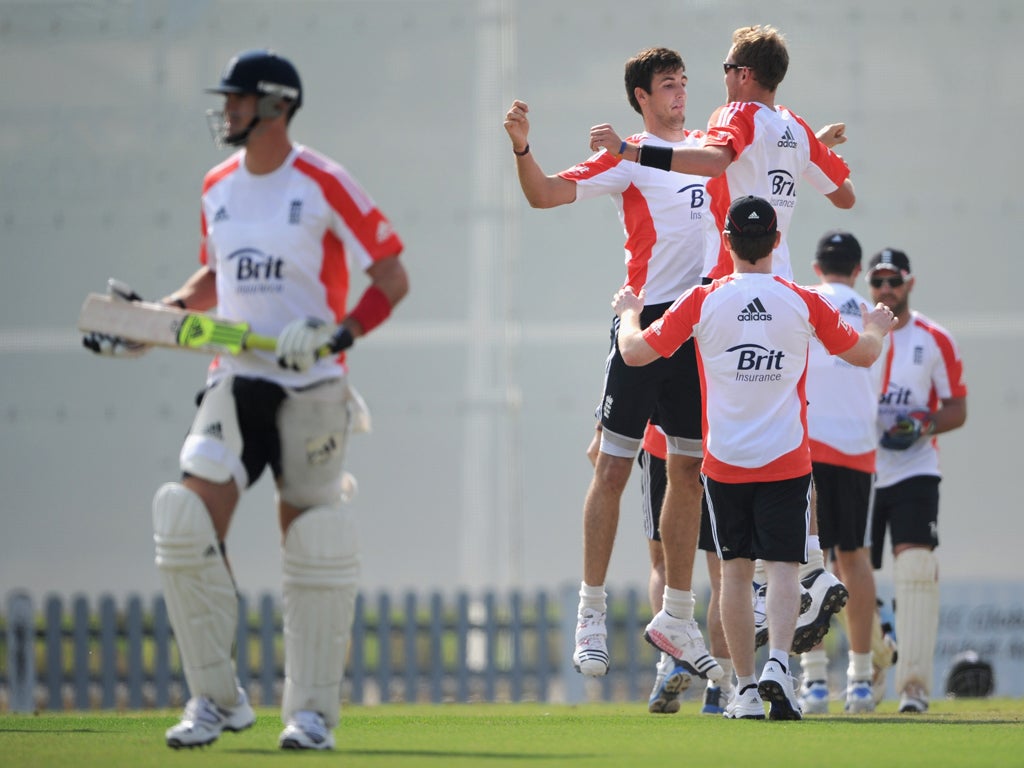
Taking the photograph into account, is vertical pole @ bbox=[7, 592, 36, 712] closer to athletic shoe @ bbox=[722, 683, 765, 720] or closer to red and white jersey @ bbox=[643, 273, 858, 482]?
athletic shoe @ bbox=[722, 683, 765, 720]

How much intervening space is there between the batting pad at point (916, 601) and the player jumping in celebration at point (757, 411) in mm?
2985

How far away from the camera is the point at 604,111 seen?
591 inches

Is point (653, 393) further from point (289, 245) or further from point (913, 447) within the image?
point (913, 447)

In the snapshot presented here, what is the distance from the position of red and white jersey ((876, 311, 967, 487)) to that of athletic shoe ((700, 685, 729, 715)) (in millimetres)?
2293

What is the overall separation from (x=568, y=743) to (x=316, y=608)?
3.30 ft

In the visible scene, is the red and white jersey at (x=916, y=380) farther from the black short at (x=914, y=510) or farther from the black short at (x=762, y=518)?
the black short at (x=762, y=518)

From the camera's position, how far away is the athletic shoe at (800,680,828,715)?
27.8ft

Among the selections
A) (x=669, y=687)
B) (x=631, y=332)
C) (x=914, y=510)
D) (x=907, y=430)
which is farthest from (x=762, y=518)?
(x=914, y=510)

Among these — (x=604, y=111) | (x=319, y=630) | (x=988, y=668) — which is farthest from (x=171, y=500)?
(x=604, y=111)

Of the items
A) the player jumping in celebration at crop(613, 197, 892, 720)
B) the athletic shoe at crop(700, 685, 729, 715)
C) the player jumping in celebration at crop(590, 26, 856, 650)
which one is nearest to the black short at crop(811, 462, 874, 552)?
the athletic shoe at crop(700, 685, 729, 715)

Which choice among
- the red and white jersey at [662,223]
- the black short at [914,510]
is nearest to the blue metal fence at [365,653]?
the black short at [914,510]

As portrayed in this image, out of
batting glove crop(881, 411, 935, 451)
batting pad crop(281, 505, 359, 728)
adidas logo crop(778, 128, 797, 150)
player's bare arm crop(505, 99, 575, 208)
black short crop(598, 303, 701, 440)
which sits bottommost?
batting pad crop(281, 505, 359, 728)

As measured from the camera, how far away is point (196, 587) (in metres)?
4.90

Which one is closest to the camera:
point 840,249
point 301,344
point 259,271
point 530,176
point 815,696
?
point 301,344
